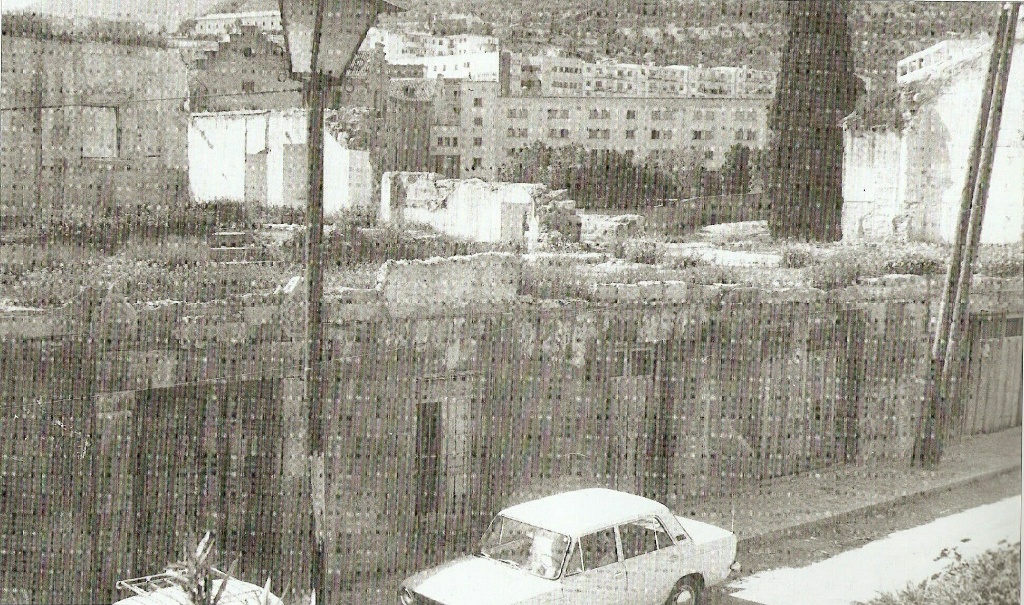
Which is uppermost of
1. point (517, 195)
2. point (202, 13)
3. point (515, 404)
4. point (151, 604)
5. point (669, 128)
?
point (202, 13)

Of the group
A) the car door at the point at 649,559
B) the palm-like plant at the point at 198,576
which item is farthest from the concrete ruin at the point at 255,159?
the car door at the point at 649,559

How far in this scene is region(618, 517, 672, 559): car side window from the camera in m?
4.49

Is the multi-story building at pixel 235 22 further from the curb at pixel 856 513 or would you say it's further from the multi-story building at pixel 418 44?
the curb at pixel 856 513

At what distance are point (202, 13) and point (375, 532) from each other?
2.10 meters

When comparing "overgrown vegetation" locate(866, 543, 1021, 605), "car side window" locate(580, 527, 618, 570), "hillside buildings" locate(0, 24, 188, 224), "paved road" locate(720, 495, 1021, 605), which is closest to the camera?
"hillside buildings" locate(0, 24, 188, 224)

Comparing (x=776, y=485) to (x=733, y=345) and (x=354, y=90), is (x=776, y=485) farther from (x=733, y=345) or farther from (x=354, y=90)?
(x=354, y=90)

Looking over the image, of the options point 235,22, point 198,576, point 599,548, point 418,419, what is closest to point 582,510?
point 599,548

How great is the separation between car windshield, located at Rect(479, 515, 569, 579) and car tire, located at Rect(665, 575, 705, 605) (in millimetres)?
535

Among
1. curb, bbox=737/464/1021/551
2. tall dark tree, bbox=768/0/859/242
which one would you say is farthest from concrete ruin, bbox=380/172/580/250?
curb, bbox=737/464/1021/551

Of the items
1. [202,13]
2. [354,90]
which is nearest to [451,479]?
[354,90]

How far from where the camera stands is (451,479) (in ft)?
15.4

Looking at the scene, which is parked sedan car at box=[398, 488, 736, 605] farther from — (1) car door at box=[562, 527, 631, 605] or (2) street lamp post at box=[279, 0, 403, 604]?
(2) street lamp post at box=[279, 0, 403, 604]

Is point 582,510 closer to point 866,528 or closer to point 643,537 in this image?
point 643,537

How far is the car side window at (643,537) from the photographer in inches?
177
